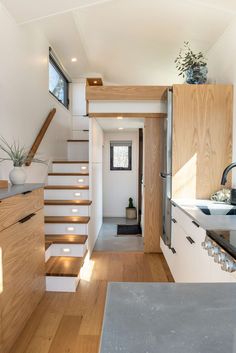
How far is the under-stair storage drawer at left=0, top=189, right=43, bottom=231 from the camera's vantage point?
62.8 inches

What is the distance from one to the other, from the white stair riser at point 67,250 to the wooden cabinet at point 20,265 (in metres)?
0.63

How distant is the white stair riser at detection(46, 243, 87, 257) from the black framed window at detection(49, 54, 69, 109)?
2.43 meters

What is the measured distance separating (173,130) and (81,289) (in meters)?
1.88

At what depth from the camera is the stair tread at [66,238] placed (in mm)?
3008

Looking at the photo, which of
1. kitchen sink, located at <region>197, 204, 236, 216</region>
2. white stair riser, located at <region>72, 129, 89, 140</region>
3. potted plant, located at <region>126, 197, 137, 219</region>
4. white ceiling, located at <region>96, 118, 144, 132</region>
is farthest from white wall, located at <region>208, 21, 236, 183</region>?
potted plant, located at <region>126, 197, 137, 219</region>

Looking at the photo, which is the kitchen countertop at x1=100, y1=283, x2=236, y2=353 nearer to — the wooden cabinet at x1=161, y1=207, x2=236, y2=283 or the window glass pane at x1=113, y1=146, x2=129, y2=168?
the wooden cabinet at x1=161, y1=207, x2=236, y2=283

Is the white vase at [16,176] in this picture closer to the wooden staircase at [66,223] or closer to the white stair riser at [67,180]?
the wooden staircase at [66,223]

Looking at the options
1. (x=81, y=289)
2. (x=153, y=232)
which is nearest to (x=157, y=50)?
(x=153, y=232)

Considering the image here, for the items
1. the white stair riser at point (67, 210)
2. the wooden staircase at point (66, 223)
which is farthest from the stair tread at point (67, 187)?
the white stair riser at point (67, 210)

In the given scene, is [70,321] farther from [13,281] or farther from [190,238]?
[190,238]

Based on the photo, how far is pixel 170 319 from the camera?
54 cm

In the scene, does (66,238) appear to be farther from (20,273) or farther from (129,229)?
(129,229)

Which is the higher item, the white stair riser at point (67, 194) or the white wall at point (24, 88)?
the white wall at point (24, 88)

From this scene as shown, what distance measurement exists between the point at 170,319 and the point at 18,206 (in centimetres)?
151
